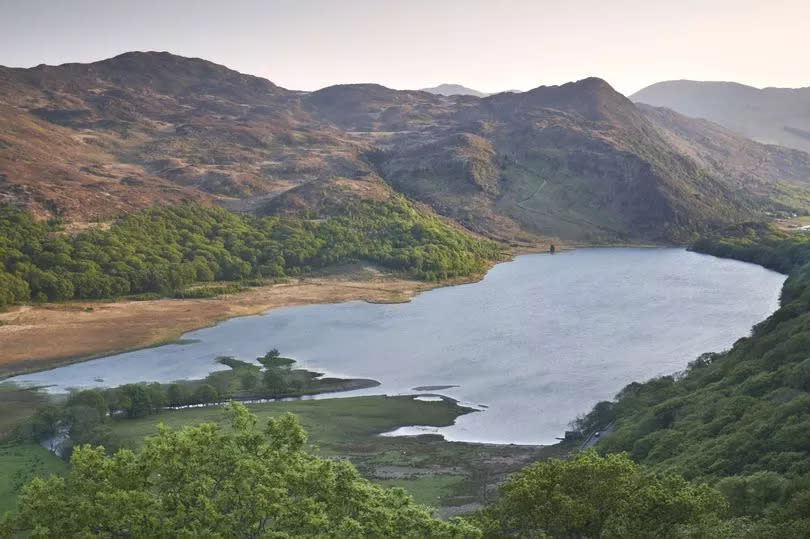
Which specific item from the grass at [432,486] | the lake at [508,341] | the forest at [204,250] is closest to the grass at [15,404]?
the lake at [508,341]

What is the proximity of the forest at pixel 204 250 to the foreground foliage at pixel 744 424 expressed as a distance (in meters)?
93.8

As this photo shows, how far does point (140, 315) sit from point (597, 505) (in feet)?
347

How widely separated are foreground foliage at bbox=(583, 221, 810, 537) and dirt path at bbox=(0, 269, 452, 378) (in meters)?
68.1


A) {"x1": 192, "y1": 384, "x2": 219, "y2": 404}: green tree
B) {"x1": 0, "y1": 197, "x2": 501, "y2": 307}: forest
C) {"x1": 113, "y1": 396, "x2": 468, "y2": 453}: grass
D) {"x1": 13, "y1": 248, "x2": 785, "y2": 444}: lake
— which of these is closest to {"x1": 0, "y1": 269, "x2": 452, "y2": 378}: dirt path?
{"x1": 13, "y1": 248, "x2": 785, "y2": 444}: lake

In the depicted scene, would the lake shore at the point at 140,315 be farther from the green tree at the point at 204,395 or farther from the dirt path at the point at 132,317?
the green tree at the point at 204,395

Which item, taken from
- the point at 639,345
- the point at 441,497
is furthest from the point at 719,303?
the point at 441,497

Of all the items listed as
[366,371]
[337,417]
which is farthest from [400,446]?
[366,371]

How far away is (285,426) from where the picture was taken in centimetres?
2536

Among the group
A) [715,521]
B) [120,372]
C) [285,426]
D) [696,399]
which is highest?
[285,426]

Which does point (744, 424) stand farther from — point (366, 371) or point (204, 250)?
point (204, 250)

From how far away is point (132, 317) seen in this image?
11781cm

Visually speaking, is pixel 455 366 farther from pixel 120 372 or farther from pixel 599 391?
pixel 120 372

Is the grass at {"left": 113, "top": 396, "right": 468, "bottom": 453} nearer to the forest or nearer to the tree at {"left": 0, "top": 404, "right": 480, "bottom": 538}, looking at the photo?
the tree at {"left": 0, "top": 404, "right": 480, "bottom": 538}

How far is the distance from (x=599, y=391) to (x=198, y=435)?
59723 millimetres
